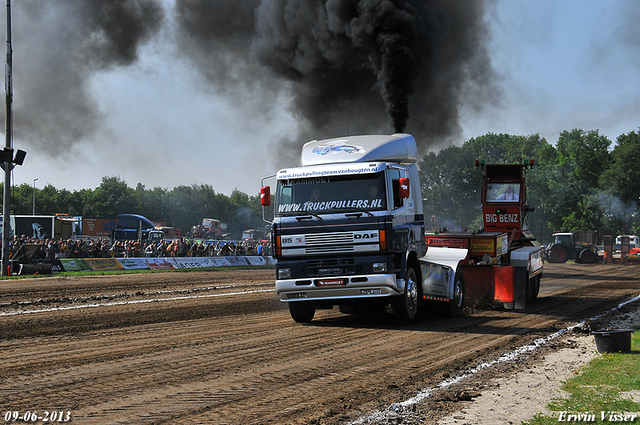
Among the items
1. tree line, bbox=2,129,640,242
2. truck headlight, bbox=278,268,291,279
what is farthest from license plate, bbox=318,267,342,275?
tree line, bbox=2,129,640,242

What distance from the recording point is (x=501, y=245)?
50.2ft

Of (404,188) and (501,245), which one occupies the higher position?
(404,188)

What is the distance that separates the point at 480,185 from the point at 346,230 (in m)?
53.9

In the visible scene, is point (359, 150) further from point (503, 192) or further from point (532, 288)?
point (503, 192)

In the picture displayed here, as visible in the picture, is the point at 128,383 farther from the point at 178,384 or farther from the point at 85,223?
the point at 85,223

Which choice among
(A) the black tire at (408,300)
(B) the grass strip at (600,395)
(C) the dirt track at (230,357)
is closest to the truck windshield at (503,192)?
(C) the dirt track at (230,357)

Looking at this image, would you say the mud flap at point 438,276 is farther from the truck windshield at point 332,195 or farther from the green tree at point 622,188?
the green tree at point 622,188

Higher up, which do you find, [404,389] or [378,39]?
[378,39]

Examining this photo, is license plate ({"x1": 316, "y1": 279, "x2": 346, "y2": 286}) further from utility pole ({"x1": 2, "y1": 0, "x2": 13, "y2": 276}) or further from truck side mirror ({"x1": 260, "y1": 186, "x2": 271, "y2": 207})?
utility pole ({"x1": 2, "y1": 0, "x2": 13, "y2": 276})

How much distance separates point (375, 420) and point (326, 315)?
7982mm

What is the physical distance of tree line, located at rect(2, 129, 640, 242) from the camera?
71.9m

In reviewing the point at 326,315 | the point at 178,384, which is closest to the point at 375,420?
the point at 178,384

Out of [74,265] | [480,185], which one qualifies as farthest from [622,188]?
[74,265]

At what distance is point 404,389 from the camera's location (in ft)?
20.1
